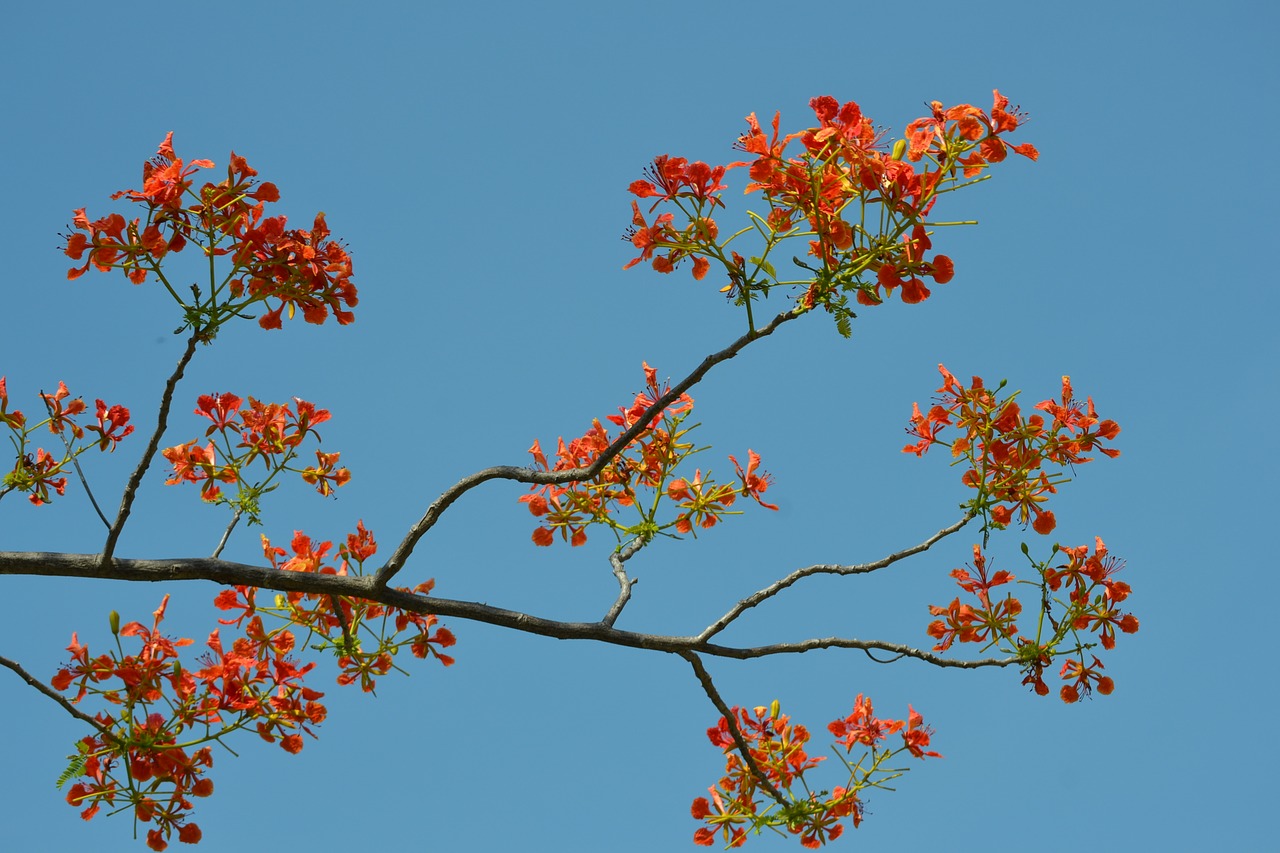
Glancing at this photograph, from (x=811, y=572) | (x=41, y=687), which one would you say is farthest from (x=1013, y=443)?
(x=41, y=687)

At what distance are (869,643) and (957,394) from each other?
3.79ft

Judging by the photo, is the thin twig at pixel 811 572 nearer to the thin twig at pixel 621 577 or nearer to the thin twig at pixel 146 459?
the thin twig at pixel 621 577

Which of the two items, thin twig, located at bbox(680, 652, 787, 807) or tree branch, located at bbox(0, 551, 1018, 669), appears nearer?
tree branch, located at bbox(0, 551, 1018, 669)

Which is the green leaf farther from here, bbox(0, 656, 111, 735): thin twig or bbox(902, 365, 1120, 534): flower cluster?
bbox(902, 365, 1120, 534): flower cluster

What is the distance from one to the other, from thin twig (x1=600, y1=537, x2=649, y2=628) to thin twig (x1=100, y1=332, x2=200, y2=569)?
1.73 m

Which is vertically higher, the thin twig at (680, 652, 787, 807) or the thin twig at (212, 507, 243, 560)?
the thin twig at (212, 507, 243, 560)

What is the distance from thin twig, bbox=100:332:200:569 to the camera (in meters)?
3.79

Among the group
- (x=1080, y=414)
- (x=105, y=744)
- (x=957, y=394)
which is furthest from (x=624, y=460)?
(x=105, y=744)

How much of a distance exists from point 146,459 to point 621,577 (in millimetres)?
1950

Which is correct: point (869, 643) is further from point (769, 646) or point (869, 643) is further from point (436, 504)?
point (436, 504)

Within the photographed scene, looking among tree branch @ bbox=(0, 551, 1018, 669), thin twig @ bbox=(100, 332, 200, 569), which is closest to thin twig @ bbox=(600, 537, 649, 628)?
tree branch @ bbox=(0, 551, 1018, 669)

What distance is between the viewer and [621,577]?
4.90 meters

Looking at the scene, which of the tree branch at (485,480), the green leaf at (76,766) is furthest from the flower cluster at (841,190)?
the green leaf at (76,766)

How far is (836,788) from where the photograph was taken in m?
5.07
